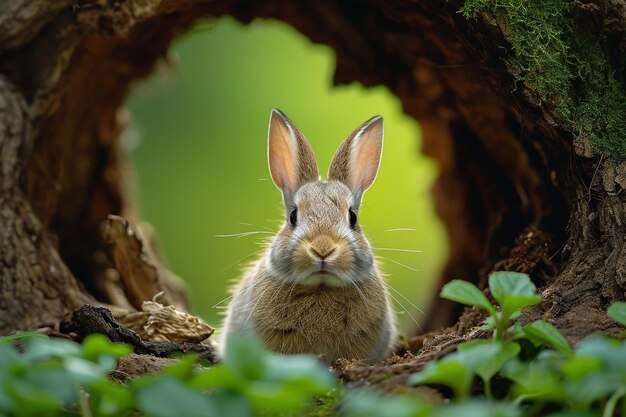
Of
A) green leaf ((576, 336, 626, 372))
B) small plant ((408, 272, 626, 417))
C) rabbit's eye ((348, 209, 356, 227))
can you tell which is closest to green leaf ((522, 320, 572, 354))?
small plant ((408, 272, 626, 417))

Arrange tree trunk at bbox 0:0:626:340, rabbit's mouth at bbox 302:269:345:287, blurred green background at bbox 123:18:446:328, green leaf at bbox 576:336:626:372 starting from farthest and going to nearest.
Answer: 1. blurred green background at bbox 123:18:446:328
2. rabbit's mouth at bbox 302:269:345:287
3. tree trunk at bbox 0:0:626:340
4. green leaf at bbox 576:336:626:372

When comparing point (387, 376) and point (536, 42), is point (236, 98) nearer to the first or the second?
point (536, 42)

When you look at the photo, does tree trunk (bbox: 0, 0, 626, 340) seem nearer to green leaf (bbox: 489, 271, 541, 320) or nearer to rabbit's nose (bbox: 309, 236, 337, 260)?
green leaf (bbox: 489, 271, 541, 320)

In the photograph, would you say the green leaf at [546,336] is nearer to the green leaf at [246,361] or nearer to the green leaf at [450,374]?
the green leaf at [450,374]

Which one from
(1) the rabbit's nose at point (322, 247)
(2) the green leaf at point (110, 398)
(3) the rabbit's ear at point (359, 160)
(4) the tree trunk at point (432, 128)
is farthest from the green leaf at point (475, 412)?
(3) the rabbit's ear at point (359, 160)

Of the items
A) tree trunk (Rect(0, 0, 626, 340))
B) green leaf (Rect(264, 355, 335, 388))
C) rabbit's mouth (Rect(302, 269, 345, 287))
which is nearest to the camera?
green leaf (Rect(264, 355, 335, 388))
